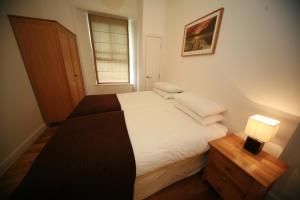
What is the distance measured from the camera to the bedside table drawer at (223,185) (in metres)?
0.94

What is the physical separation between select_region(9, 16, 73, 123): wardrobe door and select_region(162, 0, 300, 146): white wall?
2.50 metres

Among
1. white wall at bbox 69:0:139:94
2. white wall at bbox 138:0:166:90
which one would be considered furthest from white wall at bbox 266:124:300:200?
white wall at bbox 69:0:139:94

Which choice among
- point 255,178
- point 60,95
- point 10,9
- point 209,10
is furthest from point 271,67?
point 10,9

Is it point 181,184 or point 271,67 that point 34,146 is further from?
point 271,67

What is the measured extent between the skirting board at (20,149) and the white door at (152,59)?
243 cm

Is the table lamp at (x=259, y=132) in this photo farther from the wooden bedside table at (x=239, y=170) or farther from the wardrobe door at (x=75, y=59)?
the wardrobe door at (x=75, y=59)

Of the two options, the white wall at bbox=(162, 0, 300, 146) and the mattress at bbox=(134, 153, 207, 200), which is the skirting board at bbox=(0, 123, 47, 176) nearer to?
the mattress at bbox=(134, 153, 207, 200)

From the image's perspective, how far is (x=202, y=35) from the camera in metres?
1.73

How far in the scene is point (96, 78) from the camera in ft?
11.1

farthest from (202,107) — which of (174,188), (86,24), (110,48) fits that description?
(86,24)

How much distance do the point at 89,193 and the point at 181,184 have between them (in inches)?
40.9

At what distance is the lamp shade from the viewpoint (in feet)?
2.87

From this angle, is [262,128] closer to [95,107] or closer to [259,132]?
[259,132]

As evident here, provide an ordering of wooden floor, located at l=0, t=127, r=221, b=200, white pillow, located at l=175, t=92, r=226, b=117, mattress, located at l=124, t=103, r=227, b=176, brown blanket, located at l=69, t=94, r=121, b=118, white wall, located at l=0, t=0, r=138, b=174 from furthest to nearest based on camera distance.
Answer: brown blanket, located at l=69, t=94, r=121, b=118
white wall, located at l=0, t=0, r=138, b=174
white pillow, located at l=175, t=92, r=226, b=117
wooden floor, located at l=0, t=127, r=221, b=200
mattress, located at l=124, t=103, r=227, b=176
